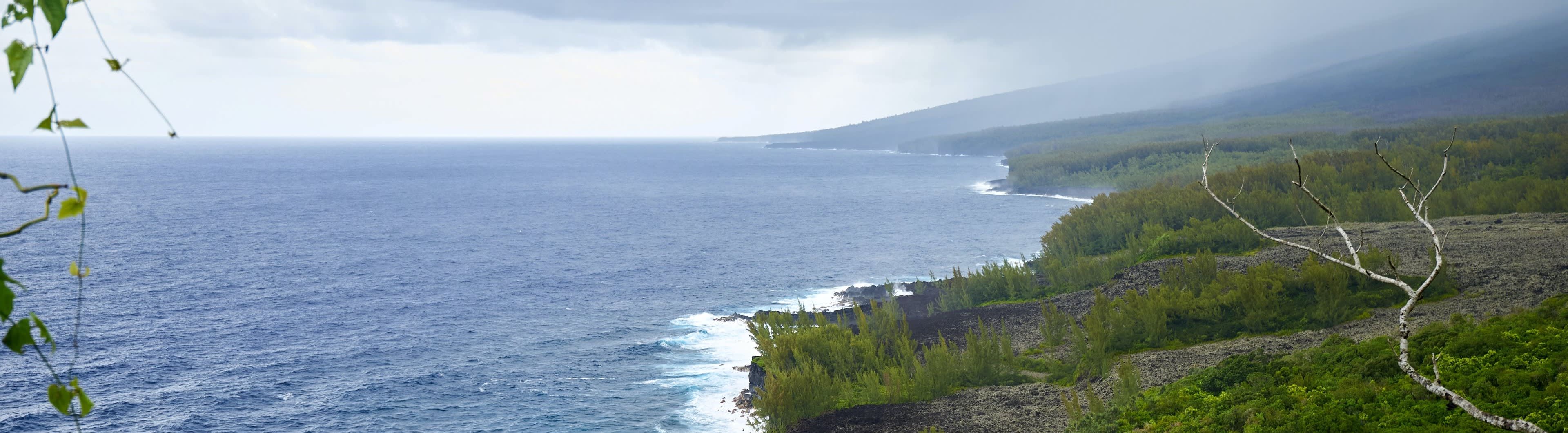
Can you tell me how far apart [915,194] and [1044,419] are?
9310cm

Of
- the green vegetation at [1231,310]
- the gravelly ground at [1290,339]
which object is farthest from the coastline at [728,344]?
the green vegetation at [1231,310]

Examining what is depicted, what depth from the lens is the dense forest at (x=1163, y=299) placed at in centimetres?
2200

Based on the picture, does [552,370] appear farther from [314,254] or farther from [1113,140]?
[1113,140]

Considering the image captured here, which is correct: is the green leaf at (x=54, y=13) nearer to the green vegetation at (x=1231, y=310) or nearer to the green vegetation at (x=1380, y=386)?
the green vegetation at (x=1380, y=386)

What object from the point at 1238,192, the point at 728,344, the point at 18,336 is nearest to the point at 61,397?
the point at 18,336

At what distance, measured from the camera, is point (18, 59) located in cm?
225

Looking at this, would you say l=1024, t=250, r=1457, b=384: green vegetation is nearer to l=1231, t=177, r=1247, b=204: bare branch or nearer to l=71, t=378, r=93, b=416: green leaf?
l=1231, t=177, r=1247, b=204: bare branch

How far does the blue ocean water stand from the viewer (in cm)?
2856

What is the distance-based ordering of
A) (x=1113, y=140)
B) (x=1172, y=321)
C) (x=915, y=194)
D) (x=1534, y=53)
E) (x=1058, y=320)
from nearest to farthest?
(x=1172, y=321), (x=1058, y=320), (x=915, y=194), (x=1534, y=53), (x=1113, y=140)

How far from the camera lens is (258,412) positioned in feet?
91.5

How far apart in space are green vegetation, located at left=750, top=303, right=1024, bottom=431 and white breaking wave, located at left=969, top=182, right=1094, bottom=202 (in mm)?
70349

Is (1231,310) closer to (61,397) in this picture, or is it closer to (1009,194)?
(61,397)

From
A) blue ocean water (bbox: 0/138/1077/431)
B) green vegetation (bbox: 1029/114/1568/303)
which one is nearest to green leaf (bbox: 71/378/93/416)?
blue ocean water (bbox: 0/138/1077/431)

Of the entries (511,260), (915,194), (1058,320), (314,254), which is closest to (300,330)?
(511,260)
